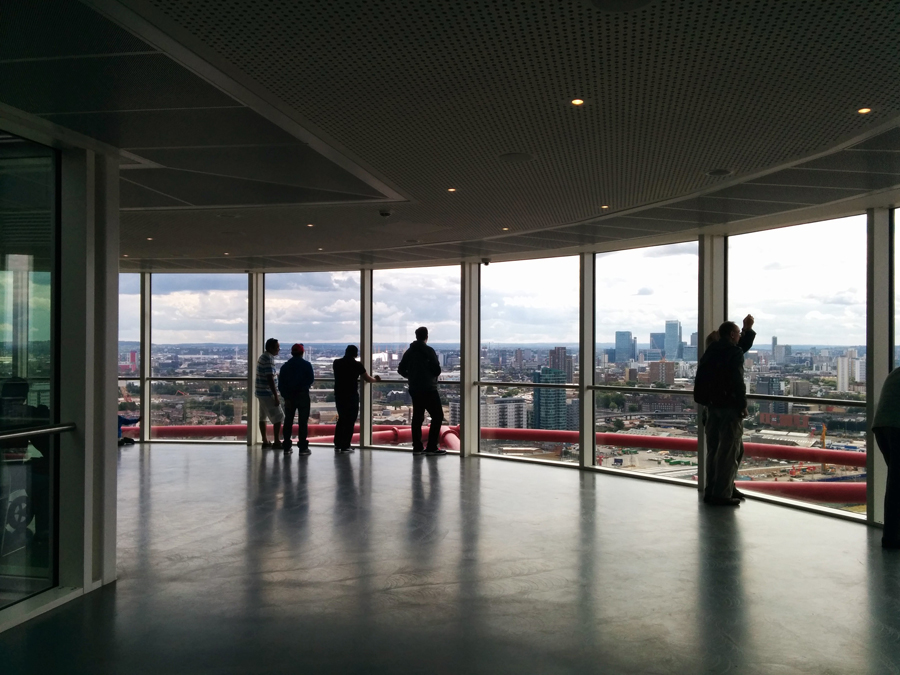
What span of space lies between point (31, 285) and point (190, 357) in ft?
26.6

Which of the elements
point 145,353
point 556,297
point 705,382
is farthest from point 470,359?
point 145,353

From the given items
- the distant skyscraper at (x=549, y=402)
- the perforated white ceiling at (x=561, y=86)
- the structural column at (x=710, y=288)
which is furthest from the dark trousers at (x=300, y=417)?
the structural column at (x=710, y=288)

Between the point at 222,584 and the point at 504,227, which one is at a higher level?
the point at 504,227

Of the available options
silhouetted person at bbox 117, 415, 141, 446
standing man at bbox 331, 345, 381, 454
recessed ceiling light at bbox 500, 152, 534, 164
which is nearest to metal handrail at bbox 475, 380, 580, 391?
standing man at bbox 331, 345, 381, 454

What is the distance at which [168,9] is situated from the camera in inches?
108

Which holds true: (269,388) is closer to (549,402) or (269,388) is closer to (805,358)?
(549,402)

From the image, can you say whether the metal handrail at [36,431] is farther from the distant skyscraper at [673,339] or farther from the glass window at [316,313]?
the glass window at [316,313]

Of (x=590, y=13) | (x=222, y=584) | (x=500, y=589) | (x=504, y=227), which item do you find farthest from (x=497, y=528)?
(x=590, y=13)

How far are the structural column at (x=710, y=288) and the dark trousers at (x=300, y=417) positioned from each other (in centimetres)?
570

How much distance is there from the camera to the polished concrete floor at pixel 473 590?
12.1ft

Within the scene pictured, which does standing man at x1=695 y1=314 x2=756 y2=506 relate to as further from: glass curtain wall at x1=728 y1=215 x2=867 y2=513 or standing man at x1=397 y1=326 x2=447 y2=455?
standing man at x1=397 y1=326 x2=447 y2=455

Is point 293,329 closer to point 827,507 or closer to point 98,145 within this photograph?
point 98,145

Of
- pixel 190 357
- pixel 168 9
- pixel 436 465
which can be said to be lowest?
pixel 436 465

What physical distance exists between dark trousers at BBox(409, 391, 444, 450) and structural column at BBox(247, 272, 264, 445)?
295cm
